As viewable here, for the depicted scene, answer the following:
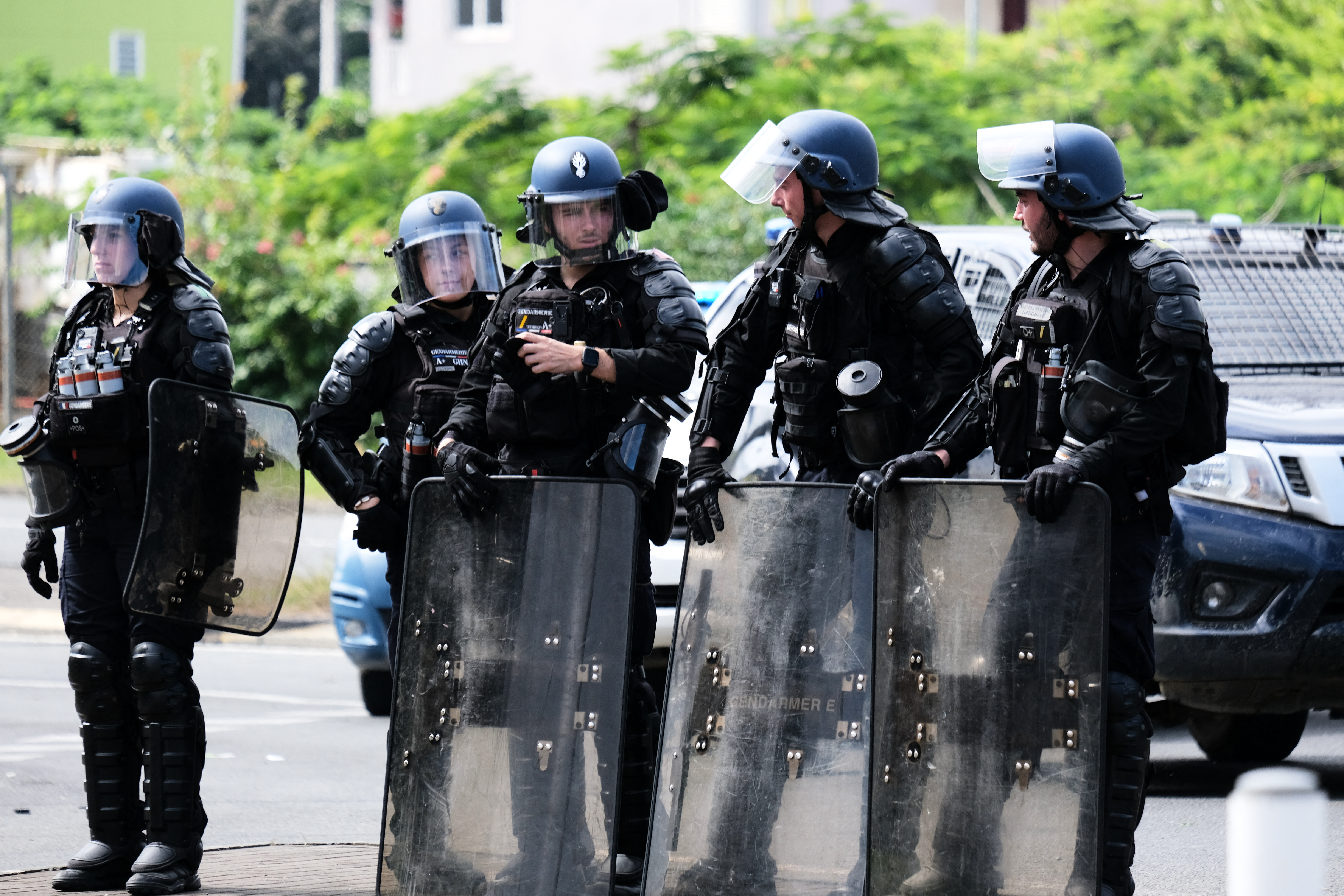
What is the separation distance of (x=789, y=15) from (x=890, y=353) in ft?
81.4

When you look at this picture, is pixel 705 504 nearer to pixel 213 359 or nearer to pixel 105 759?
pixel 213 359

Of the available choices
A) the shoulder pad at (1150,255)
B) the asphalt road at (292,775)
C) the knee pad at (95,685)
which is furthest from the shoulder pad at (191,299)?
the shoulder pad at (1150,255)

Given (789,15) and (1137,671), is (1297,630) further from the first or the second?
(789,15)

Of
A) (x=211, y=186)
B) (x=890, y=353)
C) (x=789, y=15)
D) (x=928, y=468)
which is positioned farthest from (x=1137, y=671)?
(x=789, y=15)

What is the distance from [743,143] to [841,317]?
40.1 ft

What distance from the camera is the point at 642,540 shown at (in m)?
4.78

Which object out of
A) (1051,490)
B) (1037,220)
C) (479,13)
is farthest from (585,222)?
(479,13)

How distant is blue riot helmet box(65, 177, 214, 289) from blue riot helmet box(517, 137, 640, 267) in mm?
1161

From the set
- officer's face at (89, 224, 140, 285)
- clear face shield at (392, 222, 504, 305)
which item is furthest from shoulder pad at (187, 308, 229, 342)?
clear face shield at (392, 222, 504, 305)

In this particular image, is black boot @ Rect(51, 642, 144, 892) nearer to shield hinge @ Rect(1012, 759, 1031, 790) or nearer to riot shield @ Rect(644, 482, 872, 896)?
riot shield @ Rect(644, 482, 872, 896)

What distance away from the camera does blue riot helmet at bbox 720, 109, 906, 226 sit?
15.5 feet

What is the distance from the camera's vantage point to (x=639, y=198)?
494 cm

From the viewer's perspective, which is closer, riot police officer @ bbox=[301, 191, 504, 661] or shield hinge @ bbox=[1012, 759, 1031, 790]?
shield hinge @ bbox=[1012, 759, 1031, 790]

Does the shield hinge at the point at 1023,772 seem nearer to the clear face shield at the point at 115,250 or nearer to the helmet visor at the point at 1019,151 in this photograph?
the helmet visor at the point at 1019,151
